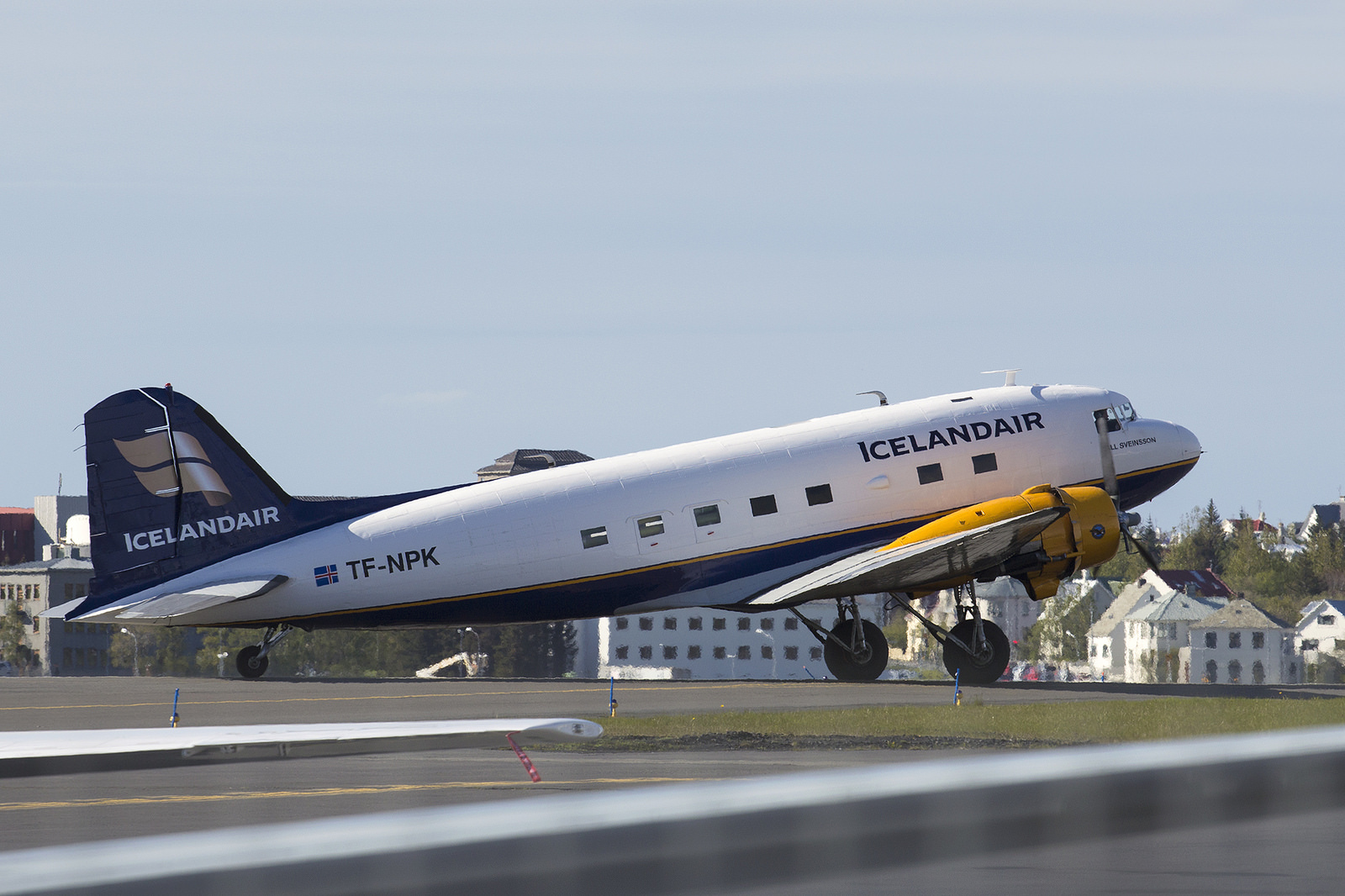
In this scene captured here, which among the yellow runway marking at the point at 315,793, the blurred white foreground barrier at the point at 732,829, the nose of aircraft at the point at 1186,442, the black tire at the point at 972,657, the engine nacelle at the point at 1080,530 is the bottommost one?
the yellow runway marking at the point at 315,793

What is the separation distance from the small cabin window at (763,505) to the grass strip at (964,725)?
Result: 5200 millimetres

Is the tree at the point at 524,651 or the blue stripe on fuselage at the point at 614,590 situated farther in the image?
the tree at the point at 524,651

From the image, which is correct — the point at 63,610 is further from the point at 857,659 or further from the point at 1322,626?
the point at 1322,626

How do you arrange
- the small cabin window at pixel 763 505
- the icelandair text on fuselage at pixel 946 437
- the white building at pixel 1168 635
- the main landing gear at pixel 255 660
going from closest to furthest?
the small cabin window at pixel 763 505 → the icelandair text on fuselage at pixel 946 437 → the main landing gear at pixel 255 660 → the white building at pixel 1168 635

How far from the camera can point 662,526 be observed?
121 feet

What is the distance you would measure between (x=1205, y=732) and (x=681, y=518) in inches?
495

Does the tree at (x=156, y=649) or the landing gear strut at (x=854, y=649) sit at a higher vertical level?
the landing gear strut at (x=854, y=649)

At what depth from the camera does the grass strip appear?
Result: 94.8 feet

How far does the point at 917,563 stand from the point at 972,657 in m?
3.44

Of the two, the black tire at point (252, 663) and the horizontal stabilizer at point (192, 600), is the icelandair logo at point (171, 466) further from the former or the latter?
the black tire at point (252, 663)

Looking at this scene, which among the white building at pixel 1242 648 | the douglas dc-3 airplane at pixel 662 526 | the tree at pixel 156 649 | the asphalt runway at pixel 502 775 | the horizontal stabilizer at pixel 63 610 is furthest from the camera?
the white building at pixel 1242 648

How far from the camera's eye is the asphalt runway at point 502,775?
369 cm

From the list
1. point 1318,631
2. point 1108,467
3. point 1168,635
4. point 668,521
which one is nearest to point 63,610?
point 668,521

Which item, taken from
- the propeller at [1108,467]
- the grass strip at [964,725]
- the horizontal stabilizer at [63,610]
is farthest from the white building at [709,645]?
the grass strip at [964,725]
